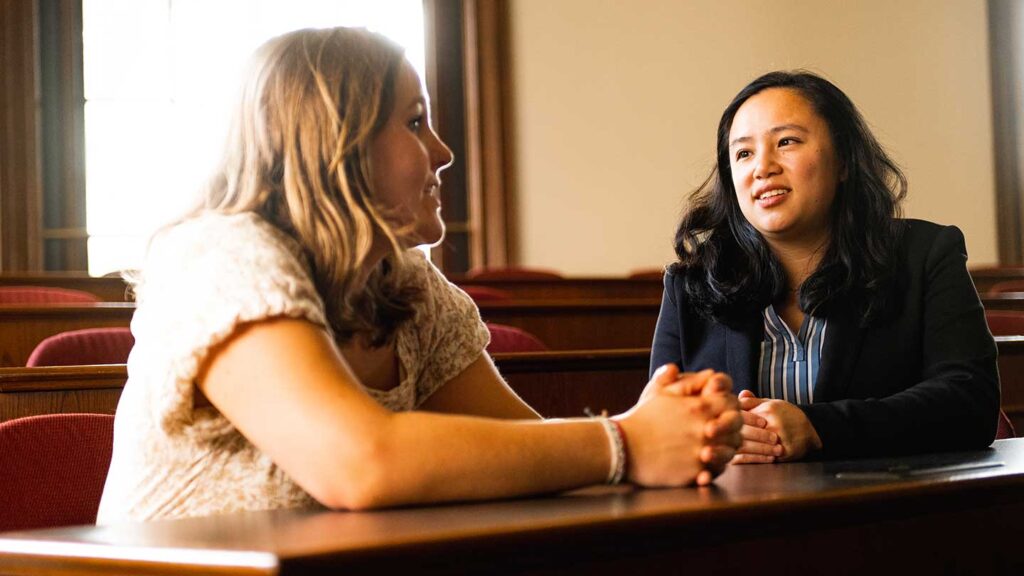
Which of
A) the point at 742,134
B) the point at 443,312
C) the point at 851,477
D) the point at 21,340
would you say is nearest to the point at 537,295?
the point at 21,340

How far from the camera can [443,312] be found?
5.40 ft

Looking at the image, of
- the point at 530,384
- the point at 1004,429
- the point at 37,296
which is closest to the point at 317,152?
the point at 530,384

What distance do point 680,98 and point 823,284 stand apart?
5.97 m

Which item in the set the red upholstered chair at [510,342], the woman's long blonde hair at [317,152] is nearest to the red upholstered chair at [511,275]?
the red upholstered chair at [510,342]

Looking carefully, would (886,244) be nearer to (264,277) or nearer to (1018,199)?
(264,277)

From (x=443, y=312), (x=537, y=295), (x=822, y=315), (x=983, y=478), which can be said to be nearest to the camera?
(x=983, y=478)

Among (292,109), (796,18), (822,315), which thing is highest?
(796,18)

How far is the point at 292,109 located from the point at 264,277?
0.25 m

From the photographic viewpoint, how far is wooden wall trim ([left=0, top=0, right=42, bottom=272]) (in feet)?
23.5

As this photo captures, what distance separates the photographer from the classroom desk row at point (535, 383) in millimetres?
2160

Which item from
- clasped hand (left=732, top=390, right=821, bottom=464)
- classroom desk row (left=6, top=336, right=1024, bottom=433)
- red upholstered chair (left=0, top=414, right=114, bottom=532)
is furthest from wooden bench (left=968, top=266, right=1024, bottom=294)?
red upholstered chair (left=0, top=414, right=114, bottom=532)

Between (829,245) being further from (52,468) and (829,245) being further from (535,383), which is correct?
(52,468)

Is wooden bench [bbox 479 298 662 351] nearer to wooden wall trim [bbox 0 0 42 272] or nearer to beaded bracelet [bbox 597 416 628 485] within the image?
beaded bracelet [bbox 597 416 628 485]

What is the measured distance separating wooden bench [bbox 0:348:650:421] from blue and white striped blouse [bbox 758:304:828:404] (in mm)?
677
